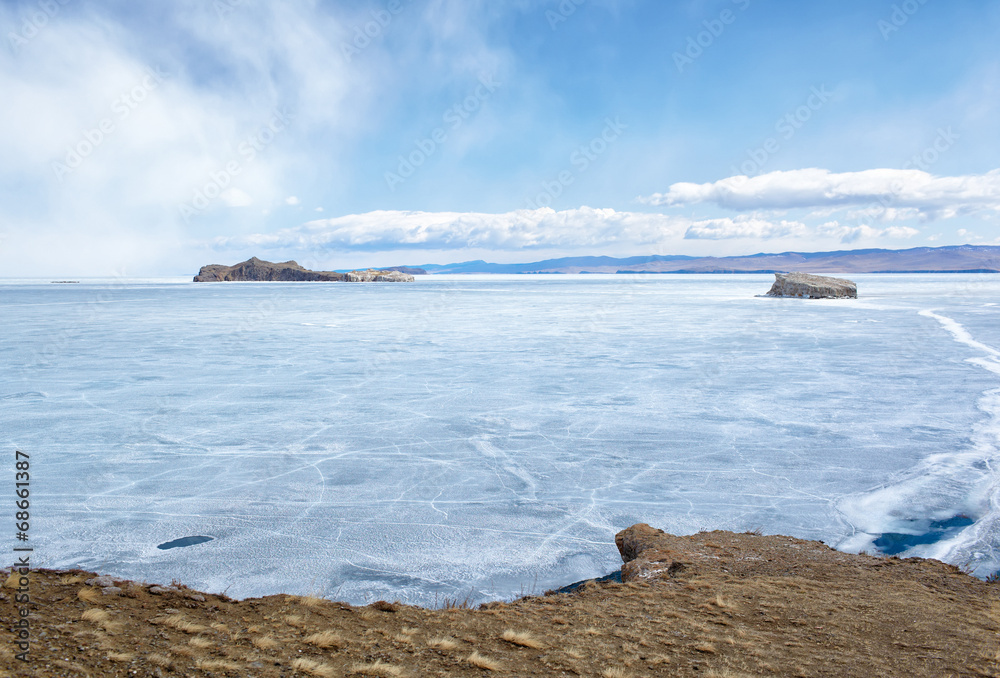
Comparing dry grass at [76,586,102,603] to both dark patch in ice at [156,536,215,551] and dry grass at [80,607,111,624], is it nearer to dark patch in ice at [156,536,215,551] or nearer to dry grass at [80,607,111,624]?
dry grass at [80,607,111,624]

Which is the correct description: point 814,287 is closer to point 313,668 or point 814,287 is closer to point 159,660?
point 313,668

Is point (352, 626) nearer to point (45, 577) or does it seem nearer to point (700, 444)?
point (45, 577)

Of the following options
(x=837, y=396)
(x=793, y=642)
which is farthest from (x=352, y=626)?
(x=837, y=396)

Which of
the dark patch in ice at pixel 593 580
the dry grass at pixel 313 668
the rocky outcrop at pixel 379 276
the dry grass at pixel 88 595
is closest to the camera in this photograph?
the dry grass at pixel 313 668

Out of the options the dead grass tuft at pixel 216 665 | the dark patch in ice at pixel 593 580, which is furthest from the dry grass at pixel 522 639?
the dead grass tuft at pixel 216 665

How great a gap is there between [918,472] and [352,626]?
21.4 feet

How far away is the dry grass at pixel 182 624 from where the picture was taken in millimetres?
3386

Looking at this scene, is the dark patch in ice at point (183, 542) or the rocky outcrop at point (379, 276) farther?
the rocky outcrop at point (379, 276)

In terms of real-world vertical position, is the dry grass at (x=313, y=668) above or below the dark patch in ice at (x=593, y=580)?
above

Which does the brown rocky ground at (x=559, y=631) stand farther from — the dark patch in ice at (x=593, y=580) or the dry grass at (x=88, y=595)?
the dark patch in ice at (x=593, y=580)

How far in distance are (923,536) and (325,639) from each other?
16.8 feet

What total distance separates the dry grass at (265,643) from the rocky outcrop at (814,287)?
48.6m

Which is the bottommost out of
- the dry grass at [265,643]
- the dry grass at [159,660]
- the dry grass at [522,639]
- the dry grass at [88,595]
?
the dry grass at [522,639]

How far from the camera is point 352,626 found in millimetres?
3555
